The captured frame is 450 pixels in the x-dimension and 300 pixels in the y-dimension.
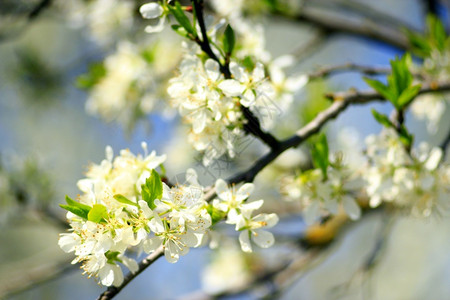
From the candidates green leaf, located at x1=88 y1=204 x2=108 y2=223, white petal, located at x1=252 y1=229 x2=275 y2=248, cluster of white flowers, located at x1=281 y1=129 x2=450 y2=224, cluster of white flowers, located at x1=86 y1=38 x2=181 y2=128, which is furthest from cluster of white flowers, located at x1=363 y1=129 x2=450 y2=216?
cluster of white flowers, located at x1=86 y1=38 x2=181 y2=128

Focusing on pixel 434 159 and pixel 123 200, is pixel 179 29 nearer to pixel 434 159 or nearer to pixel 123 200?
pixel 123 200

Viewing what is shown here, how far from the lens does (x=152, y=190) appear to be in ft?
3.14

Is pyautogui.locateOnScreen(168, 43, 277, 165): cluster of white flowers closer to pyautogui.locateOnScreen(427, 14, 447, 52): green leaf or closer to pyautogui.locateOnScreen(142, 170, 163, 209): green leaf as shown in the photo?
pyautogui.locateOnScreen(142, 170, 163, 209): green leaf

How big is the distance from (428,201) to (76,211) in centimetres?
99

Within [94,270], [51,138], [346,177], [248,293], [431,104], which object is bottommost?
[51,138]

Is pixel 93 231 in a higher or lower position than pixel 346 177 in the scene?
higher

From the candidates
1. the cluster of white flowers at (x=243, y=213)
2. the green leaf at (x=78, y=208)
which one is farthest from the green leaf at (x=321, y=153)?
the green leaf at (x=78, y=208)

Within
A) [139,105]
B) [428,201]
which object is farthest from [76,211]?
[139,105]

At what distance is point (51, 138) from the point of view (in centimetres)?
689

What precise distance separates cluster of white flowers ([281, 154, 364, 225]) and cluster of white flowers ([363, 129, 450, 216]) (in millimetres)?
60

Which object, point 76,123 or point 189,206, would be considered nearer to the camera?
point 189,206

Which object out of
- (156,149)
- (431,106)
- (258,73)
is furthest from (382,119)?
(156,149)

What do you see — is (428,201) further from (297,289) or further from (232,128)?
(297,289)

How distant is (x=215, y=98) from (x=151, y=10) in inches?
11.4
